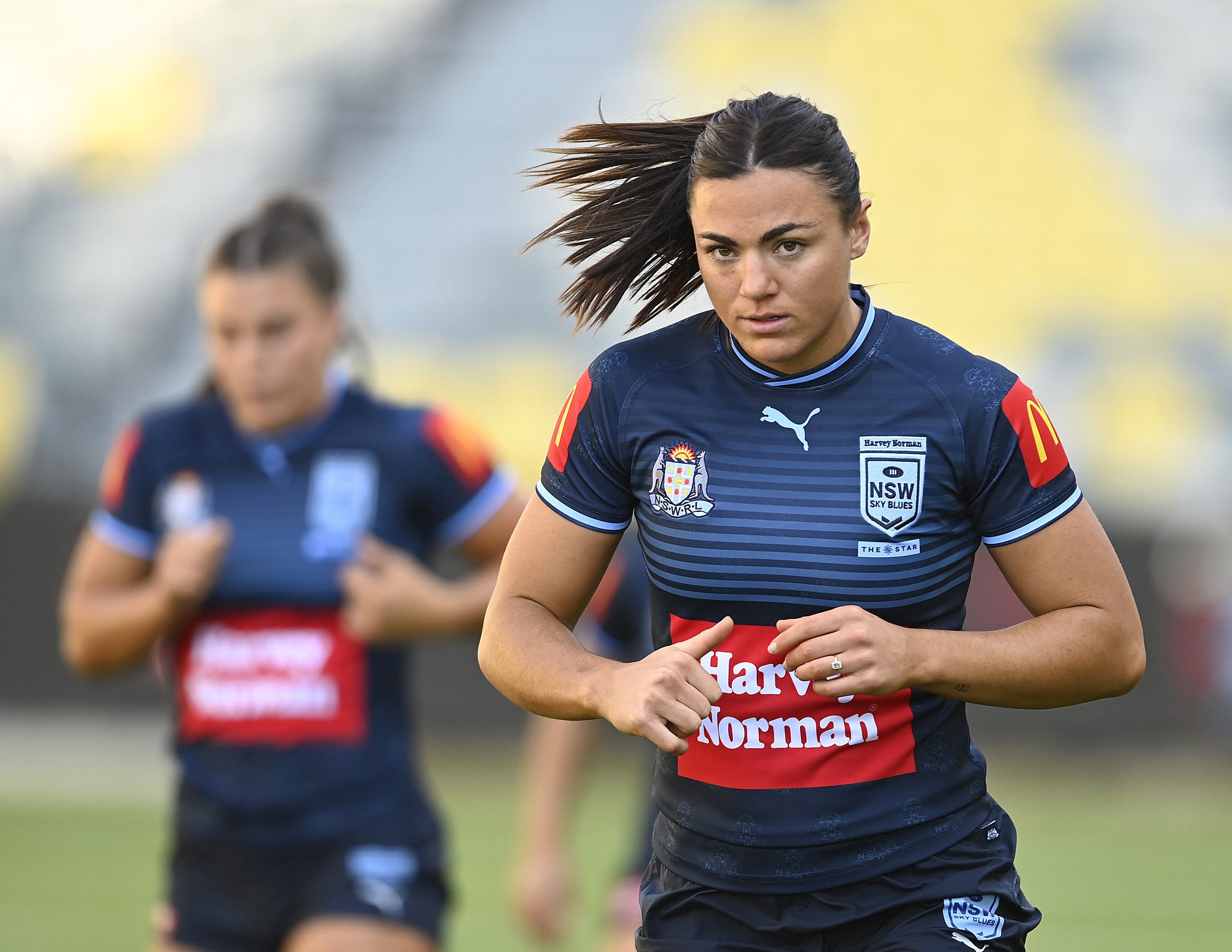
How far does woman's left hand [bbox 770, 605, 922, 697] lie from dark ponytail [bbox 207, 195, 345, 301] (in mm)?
2133

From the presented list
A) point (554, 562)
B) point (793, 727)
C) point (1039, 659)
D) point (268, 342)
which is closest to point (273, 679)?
point (268, 342)

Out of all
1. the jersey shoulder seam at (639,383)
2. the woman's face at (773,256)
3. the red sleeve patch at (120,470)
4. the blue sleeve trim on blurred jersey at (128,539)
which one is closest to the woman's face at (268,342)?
the red sleeve patch at (120,470)

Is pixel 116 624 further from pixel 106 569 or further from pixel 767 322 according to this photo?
pixel 767 322

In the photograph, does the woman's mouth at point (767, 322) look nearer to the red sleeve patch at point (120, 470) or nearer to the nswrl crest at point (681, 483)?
the nswrl crest at point (681, 483)

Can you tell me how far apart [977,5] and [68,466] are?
9.09m

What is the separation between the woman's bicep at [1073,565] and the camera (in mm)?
2588

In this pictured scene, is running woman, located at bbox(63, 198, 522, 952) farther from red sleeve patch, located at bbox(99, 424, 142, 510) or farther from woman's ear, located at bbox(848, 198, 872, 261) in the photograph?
woman's ear, located at bbox(848, 198, 872, 261)

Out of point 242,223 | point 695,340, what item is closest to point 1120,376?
point 242,223

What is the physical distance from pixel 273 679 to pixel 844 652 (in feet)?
6.21

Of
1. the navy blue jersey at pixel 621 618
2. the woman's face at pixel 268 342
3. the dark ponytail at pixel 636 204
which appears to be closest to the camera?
the dark ponytail at pixel 636 204

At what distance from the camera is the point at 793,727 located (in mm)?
2617

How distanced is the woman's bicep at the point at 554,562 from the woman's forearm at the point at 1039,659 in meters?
0.58

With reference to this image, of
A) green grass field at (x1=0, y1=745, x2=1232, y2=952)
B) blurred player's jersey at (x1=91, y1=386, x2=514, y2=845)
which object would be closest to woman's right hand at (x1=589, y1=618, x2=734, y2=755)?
blurred player's jersey at (x1=91, y1=386, x2=514, y2=845)

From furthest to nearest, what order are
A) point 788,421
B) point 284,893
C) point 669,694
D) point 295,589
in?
point 295,589 → point 284,893 → point 788,421 → point 669,694
